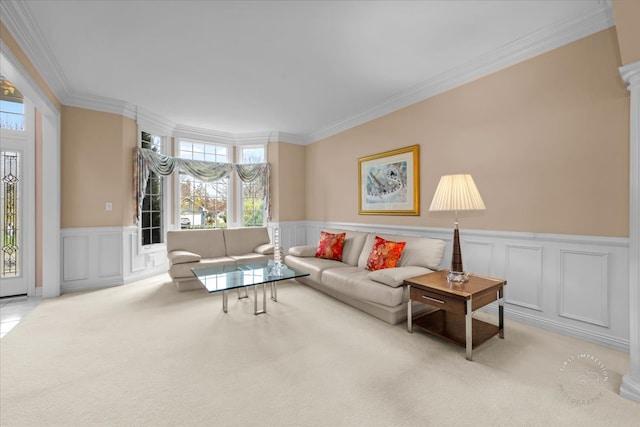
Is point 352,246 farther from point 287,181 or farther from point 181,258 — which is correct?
point 287,181

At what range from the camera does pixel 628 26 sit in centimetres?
173

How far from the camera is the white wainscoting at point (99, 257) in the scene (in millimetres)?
4207

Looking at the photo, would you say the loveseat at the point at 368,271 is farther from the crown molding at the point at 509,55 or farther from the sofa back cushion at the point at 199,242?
the crown molding at the point at 509,55

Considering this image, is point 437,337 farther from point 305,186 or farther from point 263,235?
point 305,186

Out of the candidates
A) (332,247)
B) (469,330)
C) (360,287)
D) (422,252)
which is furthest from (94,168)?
(469,330)

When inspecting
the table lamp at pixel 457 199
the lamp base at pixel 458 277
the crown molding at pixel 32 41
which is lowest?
the lamp base at pixel 458 277

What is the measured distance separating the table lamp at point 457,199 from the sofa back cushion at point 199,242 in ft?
12.3

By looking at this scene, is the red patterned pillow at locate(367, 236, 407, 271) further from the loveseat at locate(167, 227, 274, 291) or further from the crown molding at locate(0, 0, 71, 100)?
the crown molding at locate(0, 0, 71, 100)

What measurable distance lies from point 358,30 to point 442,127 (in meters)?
1.70

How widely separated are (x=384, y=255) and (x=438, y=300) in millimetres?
1119

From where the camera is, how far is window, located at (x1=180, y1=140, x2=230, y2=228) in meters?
5.86

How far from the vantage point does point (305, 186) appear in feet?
21.6

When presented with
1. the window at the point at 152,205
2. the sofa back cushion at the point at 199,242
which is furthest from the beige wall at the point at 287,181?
the window at the point at 152,205

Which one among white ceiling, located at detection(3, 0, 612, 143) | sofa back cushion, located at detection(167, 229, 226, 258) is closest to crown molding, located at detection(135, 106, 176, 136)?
Answer: white ceiling, located at detection(3, 0, 612, 143)
